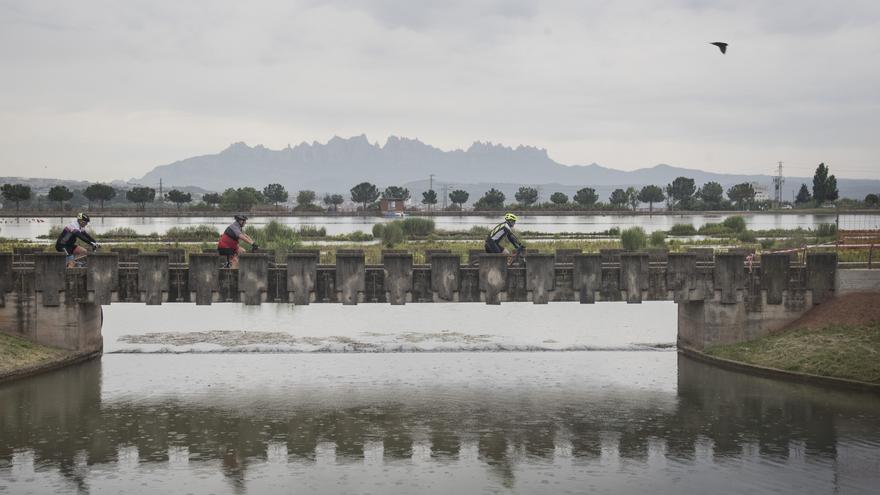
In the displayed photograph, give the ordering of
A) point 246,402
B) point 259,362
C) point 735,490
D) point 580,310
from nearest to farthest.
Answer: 1. point 735,490
2. point 246,402
3. point 259,362
4. point 580,310

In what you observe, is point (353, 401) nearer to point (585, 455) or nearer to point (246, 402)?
point (246, 402)

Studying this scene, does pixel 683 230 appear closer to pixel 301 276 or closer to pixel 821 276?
pixel 821 276

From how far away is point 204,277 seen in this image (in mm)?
31922

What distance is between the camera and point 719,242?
83500 mm

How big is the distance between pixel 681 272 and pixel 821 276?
16.5 feet

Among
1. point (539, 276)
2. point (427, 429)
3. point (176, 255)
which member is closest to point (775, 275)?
point (539, 276)

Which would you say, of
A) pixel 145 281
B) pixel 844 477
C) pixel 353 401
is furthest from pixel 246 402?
pixel 844 477

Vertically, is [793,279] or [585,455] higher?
[793,279]

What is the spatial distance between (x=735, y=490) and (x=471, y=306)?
3570cm

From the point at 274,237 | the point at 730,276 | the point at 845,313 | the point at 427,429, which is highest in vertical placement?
the point at 274,237

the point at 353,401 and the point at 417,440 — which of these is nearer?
the point at 417,440

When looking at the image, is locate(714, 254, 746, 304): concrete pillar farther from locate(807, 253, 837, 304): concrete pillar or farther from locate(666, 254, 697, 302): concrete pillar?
locate(807, 253, 837, 304): concrete pillar

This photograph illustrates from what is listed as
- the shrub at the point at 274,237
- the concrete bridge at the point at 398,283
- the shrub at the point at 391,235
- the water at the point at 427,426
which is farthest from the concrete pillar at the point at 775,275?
the shrub at the point at 391,235

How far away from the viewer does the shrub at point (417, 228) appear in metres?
103
